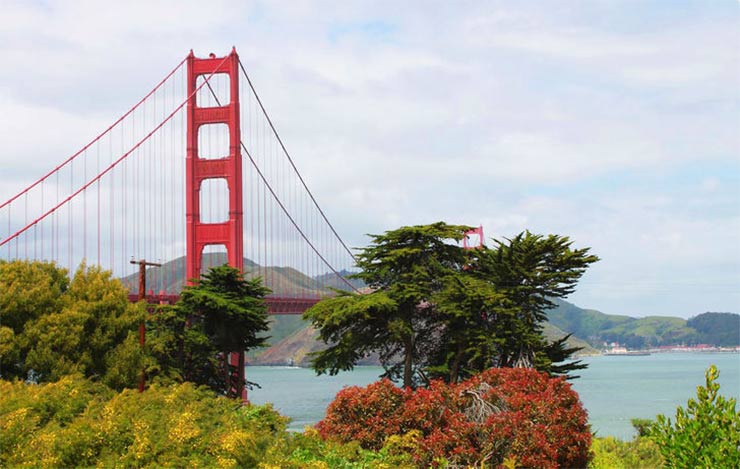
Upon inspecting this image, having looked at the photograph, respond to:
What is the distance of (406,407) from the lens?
18.9 meters

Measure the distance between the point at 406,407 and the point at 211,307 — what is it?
16.6 m

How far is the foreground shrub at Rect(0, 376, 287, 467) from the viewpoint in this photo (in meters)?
12.4

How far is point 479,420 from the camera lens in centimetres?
1844

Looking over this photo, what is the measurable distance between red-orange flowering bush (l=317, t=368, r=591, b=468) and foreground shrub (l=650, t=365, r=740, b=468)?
18.3 ft

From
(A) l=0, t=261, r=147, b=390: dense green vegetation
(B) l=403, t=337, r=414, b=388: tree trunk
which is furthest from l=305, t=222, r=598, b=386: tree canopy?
(A) l=0, t=261, r=147, b=390: dense green vegetation

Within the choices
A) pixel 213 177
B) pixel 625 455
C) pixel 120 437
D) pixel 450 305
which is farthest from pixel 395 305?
pixel 213 177

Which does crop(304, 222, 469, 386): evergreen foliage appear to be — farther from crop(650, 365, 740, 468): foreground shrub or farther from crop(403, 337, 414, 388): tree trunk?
crop(650, 365, 740, 468): foreground shrub

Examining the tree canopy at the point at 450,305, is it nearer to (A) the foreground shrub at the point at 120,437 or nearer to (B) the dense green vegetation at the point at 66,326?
(B) the dense green vegetation at the point at 66,326

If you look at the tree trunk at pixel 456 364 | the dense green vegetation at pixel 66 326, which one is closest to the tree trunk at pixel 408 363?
the tree trunk at pixel 456 364

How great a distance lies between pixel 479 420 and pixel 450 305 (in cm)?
961

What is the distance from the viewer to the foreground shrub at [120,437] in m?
12.4

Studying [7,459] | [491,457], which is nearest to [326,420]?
[491,457]

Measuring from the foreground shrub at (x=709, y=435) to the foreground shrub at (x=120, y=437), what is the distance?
6.17 meters

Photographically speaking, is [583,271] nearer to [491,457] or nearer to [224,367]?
[491,457]
